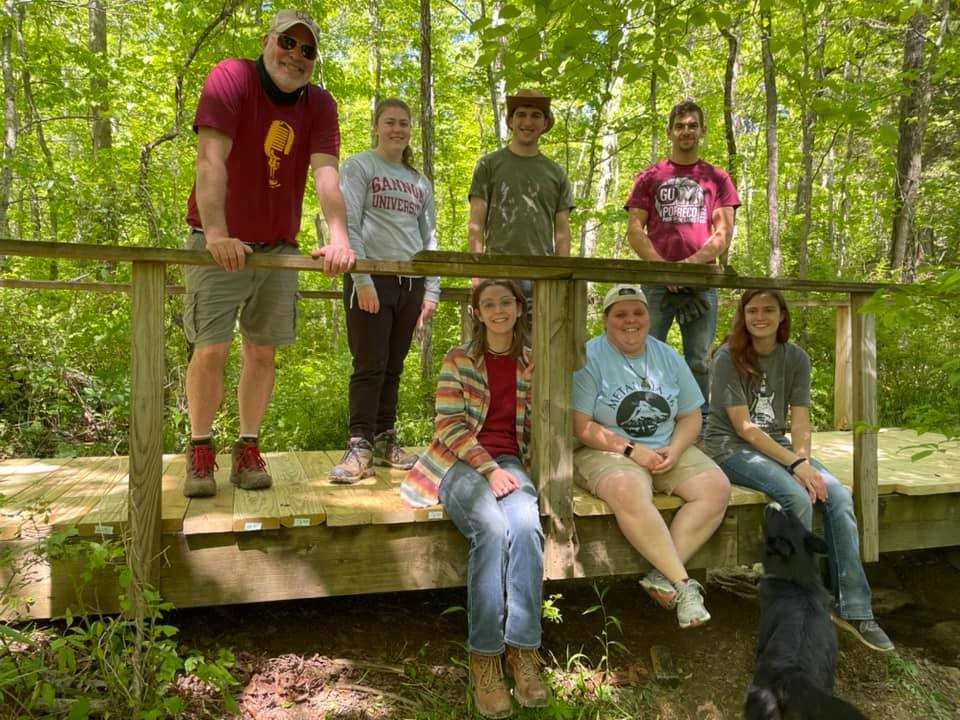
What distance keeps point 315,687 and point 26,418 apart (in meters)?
4.93

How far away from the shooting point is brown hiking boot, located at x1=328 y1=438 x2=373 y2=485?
356 cm

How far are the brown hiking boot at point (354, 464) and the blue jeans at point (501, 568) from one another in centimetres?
75

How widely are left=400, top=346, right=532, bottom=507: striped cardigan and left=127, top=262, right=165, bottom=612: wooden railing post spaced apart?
108 centimetres

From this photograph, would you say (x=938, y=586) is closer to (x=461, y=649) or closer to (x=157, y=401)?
(x=461, y=649)

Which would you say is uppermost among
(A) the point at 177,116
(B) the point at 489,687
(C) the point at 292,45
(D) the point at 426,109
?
(D) the point at 426,109

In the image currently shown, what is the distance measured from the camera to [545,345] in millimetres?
3275

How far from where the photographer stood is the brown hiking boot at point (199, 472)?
3.19 metres

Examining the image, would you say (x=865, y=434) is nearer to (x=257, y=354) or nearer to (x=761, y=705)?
(x=761, y=705)

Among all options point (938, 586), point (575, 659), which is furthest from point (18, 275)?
point (938, 586)

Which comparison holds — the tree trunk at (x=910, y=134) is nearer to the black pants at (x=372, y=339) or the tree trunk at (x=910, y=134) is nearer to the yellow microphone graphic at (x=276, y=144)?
the black pants at (x=372, y=339)

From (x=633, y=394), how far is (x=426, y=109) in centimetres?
563

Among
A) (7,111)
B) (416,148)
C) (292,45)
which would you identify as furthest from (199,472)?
(416,148)

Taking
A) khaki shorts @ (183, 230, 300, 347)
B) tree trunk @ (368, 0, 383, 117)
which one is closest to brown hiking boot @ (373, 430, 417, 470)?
khaki shorts @ (183, 230, 300, 347)

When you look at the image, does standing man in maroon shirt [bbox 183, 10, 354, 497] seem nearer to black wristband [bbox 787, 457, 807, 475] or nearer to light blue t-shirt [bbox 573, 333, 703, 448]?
light blue t-shirt [bbox 573, 333, 703, 448]
